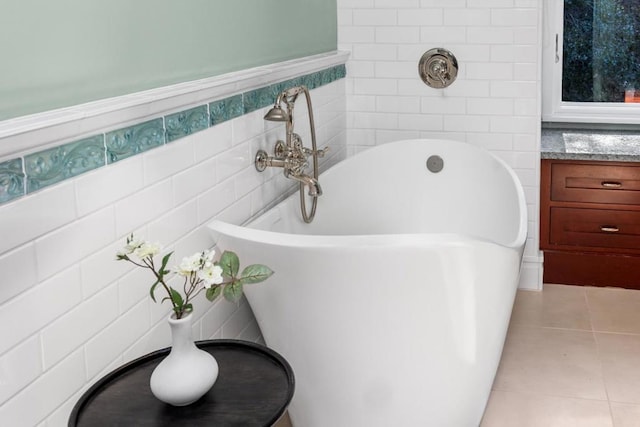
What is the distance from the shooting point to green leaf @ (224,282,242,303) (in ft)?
6.12

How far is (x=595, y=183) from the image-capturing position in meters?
4.17

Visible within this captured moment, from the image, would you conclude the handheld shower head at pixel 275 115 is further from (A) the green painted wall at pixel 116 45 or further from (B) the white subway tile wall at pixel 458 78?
(B) the white subway tile wall at pixel 458 78

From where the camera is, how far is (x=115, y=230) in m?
1.95

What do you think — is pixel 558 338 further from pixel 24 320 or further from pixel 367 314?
pixel 24 320

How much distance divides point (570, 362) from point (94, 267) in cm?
234

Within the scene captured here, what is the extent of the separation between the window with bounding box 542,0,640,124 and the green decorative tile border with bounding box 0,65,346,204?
7.87 feet

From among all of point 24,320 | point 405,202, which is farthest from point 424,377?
point 405,202

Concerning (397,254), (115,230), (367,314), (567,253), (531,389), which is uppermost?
(115,230)

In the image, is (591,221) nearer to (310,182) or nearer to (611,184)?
(611,184)

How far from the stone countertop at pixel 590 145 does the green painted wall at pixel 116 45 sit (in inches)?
71.1

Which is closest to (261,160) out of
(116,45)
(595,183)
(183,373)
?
(116,45)

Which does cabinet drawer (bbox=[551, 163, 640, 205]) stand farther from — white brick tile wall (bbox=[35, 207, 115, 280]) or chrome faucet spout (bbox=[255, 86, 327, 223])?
white brick tile wall (bbox=[35, 207, 115, 280])

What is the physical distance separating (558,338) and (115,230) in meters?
2.46

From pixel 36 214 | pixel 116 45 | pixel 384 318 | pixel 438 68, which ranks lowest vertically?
pixel 384 318
